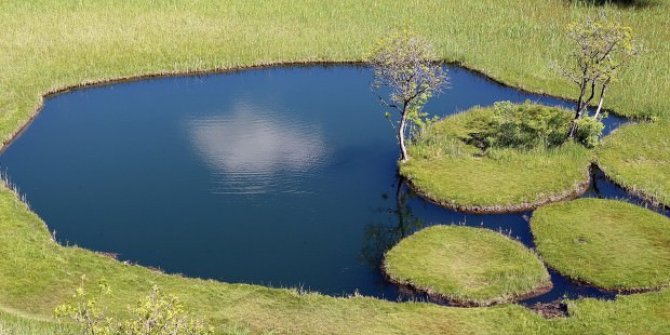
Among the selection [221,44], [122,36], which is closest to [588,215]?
[221,44]

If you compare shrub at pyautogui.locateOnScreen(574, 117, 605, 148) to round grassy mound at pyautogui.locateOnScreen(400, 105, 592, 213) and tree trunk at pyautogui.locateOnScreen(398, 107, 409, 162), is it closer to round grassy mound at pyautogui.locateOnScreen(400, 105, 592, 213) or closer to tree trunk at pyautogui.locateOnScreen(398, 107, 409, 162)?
round grassy mound at pyautogui.locateOnScreen(400, 105, 592, 213)

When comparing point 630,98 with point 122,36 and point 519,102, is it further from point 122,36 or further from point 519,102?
point 122,36

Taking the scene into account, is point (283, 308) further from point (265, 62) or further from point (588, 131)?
point (265, 62)

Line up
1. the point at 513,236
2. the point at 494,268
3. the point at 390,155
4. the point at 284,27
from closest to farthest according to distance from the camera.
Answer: the point at 494,268 → the point at 513,236 → the point at 390,155 → the point at 284,27

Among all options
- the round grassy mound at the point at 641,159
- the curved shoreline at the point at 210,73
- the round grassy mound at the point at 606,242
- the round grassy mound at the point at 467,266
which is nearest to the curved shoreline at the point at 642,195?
the round grassy mound at the point at 641,159

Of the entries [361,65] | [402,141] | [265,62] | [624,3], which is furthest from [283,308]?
[624,3]

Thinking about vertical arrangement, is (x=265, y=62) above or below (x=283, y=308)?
above
